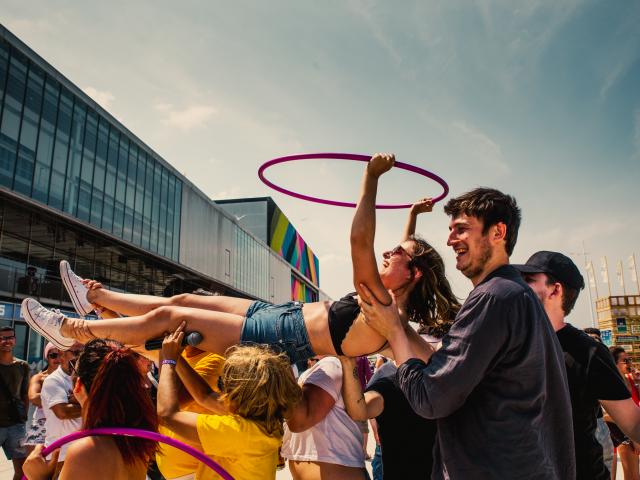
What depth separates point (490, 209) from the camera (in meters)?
2.36

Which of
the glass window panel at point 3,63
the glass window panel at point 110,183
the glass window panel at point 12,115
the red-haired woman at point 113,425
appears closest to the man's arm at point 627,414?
the red-haired woman at point 113,425

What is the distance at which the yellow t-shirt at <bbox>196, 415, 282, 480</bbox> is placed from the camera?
2.47m

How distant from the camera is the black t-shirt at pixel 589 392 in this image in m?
2.65

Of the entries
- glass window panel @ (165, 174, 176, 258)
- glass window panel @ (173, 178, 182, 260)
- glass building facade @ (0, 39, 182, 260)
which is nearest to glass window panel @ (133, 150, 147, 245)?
glass building facade @ (0, 39, 182, 260)

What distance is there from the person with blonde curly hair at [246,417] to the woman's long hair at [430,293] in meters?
1.60

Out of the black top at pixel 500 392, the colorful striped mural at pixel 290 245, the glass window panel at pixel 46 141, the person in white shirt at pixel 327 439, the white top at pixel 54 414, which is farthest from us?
the colorful striped mural at pixel 290 245

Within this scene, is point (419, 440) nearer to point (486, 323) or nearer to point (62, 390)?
point (486, 323)

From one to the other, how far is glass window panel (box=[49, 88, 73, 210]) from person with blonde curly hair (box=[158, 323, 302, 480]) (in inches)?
921

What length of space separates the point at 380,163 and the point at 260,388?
54.6 inches

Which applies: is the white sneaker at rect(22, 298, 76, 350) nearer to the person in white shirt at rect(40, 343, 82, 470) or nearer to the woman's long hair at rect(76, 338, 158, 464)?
the person in white shirt at rect(40, 343, 82, 470)

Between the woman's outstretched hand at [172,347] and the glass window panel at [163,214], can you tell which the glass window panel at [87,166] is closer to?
the glass window panel at [163,214]

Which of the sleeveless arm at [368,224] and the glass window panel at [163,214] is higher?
the glass window panel at [163,214]

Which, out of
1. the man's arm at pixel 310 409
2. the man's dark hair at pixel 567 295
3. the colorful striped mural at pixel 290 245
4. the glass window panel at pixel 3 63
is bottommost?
the man's arm at pixel 310 409

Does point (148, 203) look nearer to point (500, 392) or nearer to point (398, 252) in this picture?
point (398, 252)
